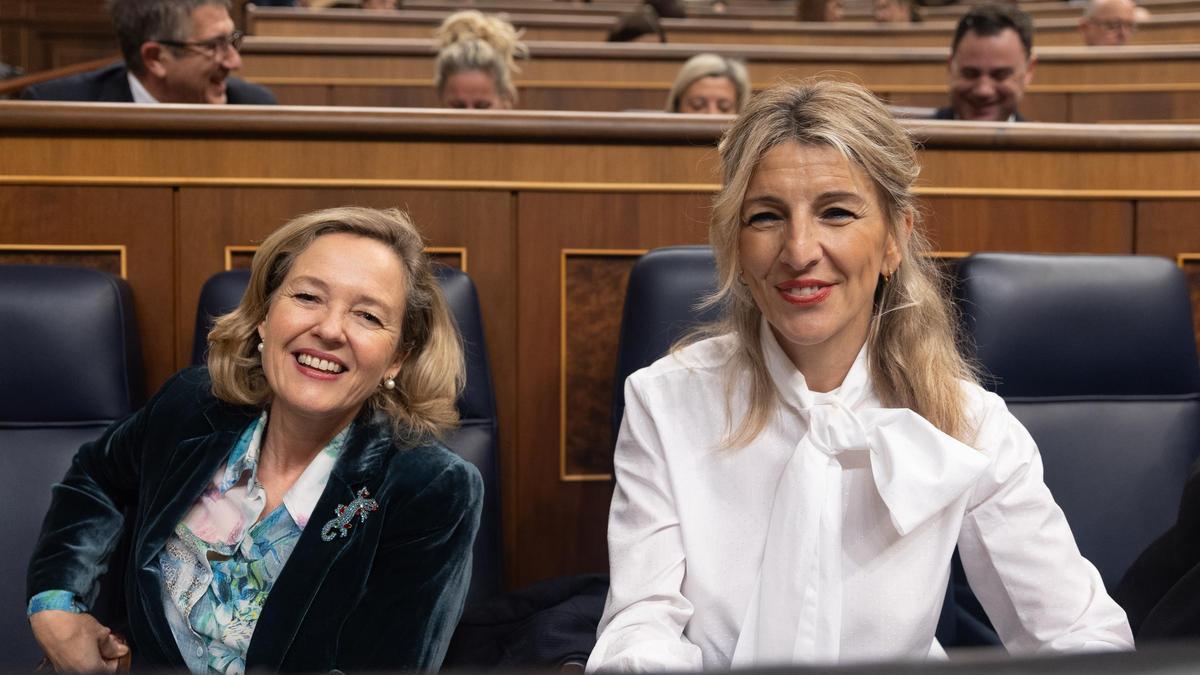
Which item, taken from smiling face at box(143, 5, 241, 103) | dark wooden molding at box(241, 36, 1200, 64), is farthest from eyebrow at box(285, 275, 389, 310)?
dark wooden molding at box(241, 36, 1200, 64)

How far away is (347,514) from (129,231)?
0.71 m

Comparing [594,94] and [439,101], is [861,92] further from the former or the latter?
[594,94]

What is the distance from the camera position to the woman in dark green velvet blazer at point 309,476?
1.10 m

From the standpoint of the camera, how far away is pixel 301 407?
114cm

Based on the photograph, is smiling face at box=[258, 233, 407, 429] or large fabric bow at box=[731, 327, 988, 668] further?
smiling face at box=[258, 233, 407, 429]

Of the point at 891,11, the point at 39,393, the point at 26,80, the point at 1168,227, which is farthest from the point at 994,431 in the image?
the point at 891,11

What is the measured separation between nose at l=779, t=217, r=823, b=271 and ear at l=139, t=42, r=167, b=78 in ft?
5.65

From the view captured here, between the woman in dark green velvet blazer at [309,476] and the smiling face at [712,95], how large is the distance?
1.42 m

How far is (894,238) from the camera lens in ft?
3.48

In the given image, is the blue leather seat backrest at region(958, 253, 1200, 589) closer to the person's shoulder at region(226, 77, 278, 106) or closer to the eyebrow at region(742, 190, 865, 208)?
the eyebrow at region(742, 190, 865, 208)

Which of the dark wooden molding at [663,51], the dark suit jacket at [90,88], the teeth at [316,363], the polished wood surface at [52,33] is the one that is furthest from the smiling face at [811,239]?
the polished wood surface at [52,33]

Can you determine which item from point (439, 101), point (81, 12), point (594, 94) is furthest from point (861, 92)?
point (81, 12)

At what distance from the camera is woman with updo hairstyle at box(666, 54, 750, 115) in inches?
101

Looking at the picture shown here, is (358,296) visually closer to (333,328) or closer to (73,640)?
(333,328)
